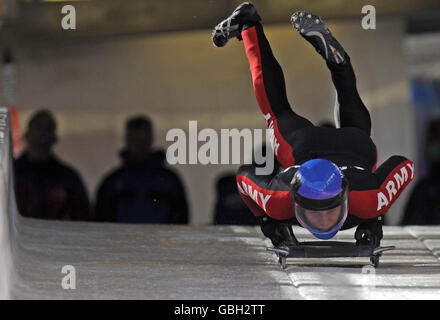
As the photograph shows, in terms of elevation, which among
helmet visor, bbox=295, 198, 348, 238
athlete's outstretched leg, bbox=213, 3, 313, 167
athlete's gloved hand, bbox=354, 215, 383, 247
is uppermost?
athlete's outstretched leg, bbox=213, 3, 313, 167

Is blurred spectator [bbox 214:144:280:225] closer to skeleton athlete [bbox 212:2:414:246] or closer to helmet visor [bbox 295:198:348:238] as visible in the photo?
skeleton athlete [bbox 212:2:414:246]

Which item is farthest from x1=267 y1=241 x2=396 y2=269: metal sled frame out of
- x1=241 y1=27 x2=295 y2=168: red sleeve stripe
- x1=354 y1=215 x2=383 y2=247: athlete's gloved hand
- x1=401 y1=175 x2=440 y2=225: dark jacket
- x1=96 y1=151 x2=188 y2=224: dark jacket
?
x1=401 y1=175 x2=440 y2=225: dark jacket

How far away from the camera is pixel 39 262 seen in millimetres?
4684

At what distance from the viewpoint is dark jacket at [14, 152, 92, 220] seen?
718cm

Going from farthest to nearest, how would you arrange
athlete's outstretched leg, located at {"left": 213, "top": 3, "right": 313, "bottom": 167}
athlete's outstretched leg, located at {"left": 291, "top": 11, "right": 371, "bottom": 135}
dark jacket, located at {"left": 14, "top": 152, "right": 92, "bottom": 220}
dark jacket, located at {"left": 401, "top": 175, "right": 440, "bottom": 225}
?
dark jacket, located at {"left": 401, "top": 175, "right": 440, "bottom": 225} → dark jacket, located at {"left": 14, "top": 152, "right": 92, "bottom": 220} → athlete's outstretched leg, located at {"left": 213, "top": 3, "right": 313, "bottom": 167} → athlete's outstretched leg, located at {"left": 291, "top": 11, "right": 371, "bottom": 135}

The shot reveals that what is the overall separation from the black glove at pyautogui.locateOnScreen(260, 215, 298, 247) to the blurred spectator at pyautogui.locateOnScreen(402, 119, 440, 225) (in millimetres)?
2835

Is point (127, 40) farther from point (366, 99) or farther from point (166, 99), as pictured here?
point (366, 99)

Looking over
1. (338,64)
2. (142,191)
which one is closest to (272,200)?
(338,64)

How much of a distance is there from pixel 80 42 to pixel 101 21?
0.26m

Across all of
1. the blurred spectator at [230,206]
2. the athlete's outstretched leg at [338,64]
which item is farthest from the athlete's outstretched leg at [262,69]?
the blurred spectator at [230,206]

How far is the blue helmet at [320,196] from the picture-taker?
414 cm

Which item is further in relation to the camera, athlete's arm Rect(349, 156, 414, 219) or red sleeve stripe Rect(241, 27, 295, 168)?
red sleeve stripe Rect(241, 27, 295, 168)

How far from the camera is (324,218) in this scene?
4203 mm

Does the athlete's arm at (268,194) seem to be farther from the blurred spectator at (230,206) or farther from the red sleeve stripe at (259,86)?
the blurred spectator at (230,206)
